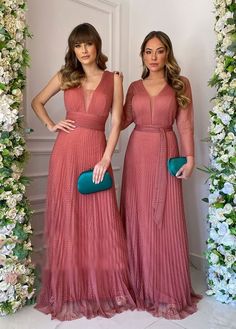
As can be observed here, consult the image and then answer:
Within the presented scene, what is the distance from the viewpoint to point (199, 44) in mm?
2287

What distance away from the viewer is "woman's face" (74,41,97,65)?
64.0 inches

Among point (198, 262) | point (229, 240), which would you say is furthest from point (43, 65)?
point (198, 262)

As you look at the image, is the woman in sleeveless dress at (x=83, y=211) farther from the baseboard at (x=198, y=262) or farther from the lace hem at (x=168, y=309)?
the baseboard at (x=198, y=262)

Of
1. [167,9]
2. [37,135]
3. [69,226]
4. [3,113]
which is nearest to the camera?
[3,113]

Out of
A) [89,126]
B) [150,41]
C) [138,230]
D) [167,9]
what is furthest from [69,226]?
[167,9]

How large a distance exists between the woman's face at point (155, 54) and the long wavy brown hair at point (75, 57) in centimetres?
25

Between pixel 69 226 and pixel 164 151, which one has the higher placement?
pixel 164 151

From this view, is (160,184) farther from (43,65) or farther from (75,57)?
(43,65)

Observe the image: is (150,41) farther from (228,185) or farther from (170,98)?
(228,185)

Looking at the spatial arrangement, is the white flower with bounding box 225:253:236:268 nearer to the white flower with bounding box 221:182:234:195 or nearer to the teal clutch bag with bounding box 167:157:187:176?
the white flower with bounding box 221:182:234:195

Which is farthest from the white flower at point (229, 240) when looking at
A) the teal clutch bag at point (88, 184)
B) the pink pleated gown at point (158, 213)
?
the teal clutch bag at point (88, 184)

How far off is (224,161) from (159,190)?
378 mm

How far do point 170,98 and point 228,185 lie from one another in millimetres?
562

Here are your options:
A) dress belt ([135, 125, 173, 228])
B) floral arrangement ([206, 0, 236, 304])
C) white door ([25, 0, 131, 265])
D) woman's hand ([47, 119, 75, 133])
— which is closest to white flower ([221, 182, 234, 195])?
floral arrangement ([206, 0, 236, 304])
